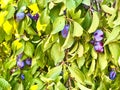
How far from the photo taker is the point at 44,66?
1.11 m

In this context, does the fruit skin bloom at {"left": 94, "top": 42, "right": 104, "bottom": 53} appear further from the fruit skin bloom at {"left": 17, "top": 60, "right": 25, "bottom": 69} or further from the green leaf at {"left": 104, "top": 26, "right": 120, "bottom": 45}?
the fruit skin bloom at {"left": 17, "top": 60, "right": 25, "bottom": 69}

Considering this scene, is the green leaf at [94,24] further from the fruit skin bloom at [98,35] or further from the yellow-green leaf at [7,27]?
the yellow-green leaf at [7,27]

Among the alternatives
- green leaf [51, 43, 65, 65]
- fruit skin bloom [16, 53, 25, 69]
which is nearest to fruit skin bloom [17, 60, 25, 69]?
fruit skin bloom [16, 53, 25, 69]

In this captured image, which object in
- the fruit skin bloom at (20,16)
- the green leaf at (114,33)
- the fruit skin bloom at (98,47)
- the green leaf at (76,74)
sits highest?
the fruit skin bloom at (20,16)

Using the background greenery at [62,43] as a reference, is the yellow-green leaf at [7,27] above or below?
above

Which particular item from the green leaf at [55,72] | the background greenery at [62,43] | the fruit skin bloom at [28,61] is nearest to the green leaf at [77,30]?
the background greenery at [62,43]

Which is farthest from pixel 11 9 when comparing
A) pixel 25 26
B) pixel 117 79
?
pixel 117 79

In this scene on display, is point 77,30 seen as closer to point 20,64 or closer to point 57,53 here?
point 57,53

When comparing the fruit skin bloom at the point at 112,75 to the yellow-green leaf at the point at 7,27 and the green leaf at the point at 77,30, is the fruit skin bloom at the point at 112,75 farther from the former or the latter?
the yellow-green leaf at the point at 7,27

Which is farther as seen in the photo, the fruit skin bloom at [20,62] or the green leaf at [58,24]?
the fruit skin bloom at [20,62]

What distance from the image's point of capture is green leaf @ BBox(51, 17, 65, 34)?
0.97 m

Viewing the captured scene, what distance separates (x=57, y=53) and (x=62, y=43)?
0.03 metres

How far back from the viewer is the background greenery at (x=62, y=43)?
99cm

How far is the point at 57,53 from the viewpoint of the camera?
3.34 ft
